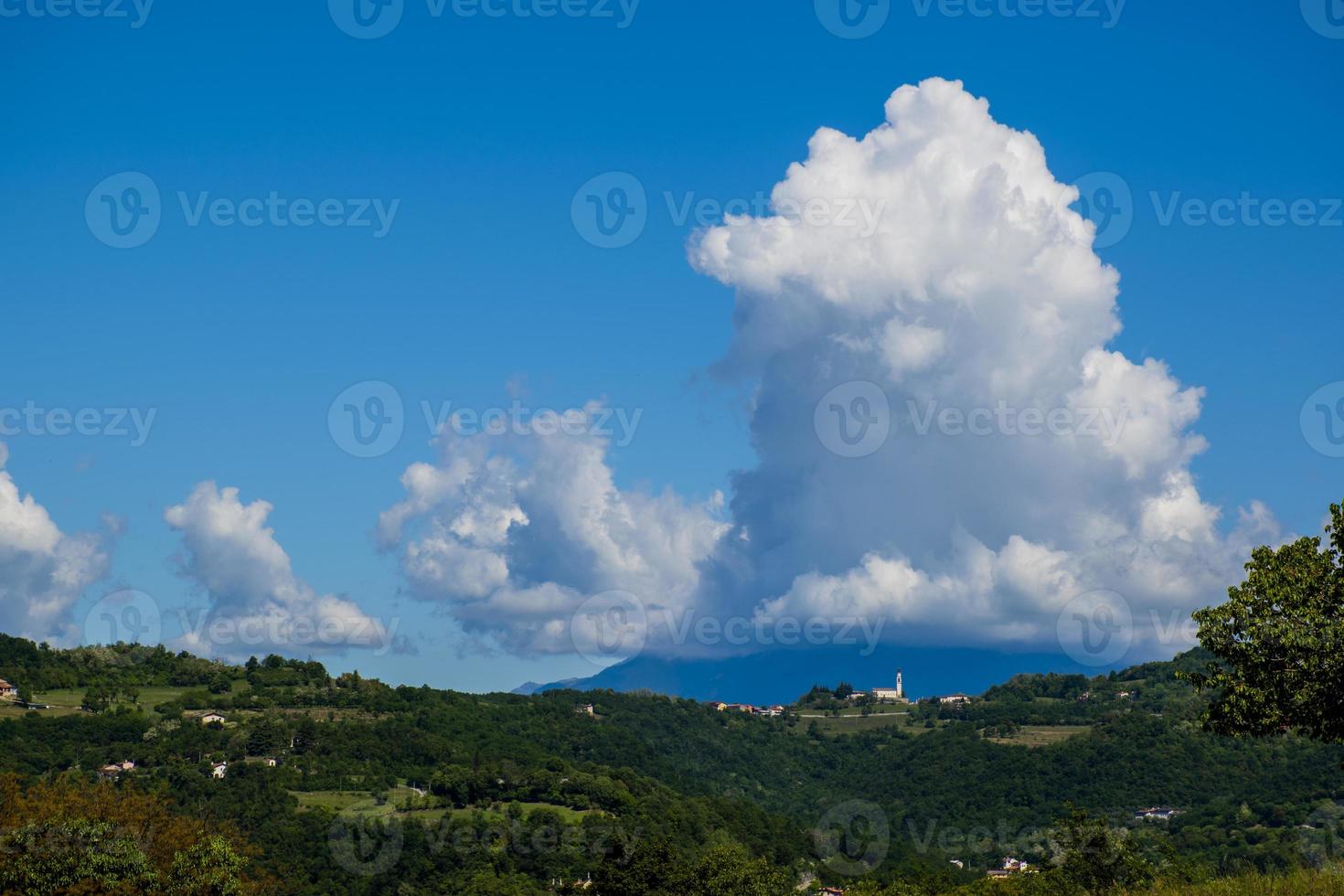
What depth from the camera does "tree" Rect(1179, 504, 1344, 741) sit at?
99.5 feet

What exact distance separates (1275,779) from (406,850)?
4180 inches

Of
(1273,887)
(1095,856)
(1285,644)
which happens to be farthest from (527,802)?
(1273,887)

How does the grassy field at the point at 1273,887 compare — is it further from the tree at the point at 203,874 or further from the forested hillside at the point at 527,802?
the forested hillside at the point at 527,802

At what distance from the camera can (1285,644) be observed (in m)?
30.5

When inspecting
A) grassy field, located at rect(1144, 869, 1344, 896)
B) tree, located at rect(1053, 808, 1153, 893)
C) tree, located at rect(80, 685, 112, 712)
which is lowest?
tree, located at rect(1053, 808, 1153, 893)

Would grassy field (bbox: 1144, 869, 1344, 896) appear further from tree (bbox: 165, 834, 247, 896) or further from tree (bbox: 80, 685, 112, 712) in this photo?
tree (bbox: 80, 685, 112, 712)

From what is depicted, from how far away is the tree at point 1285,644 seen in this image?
99.5 feet

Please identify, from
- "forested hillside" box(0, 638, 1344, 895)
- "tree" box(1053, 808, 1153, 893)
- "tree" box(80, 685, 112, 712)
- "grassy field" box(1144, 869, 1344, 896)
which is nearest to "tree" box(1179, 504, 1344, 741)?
"grassy field" box(1144, 869, 1344, 896)

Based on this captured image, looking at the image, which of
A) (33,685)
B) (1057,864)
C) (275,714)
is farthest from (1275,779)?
(33,685)

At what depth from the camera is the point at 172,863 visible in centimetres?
5219

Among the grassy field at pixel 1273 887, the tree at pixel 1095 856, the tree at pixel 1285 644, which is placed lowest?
the tree at pixel 1095 856

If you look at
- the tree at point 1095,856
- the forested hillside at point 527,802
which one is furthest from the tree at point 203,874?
the tree at point 1095,856

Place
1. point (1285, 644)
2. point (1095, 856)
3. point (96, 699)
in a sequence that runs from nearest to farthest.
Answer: point (1285, 644)
point (1095, 856)
point (96, 699)

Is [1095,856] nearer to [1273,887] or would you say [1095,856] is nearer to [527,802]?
[1273,887]
